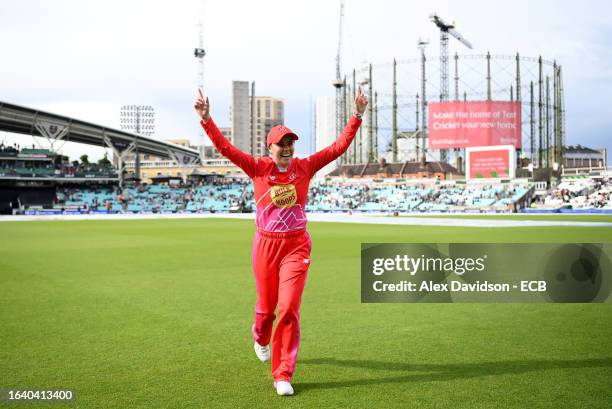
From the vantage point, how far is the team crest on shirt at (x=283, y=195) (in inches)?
236

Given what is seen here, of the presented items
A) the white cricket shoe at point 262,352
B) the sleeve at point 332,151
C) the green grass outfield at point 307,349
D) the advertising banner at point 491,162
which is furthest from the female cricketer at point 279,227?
the advertising banner at point 491,162

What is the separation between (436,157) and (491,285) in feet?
303

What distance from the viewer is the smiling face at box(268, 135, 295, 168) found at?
6004 millimetres

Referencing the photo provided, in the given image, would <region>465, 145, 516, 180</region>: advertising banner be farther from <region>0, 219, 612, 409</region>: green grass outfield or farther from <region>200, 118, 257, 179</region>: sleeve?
<region>200, 118, 257, 179</region>: sleeve

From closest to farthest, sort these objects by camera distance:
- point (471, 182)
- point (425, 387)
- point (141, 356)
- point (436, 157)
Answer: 1. point (425, 387)
2. point (141, 356)
3. point (471, 182)
4. point (436, 157)

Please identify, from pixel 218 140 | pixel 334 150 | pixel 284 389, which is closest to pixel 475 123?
pixel 334 150

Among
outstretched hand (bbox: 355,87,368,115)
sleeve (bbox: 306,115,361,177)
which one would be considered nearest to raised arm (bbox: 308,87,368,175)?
sleeve (bbox: 306,115,361,177)

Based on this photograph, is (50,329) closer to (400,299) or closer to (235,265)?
(400,299)

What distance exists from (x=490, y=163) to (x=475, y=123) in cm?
773

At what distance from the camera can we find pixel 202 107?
6.06 metres

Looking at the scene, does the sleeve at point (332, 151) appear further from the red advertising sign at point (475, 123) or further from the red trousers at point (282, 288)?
the red advertising sign at point (475, 123)

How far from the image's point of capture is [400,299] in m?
7.70

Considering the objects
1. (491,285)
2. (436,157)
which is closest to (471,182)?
(436,157)

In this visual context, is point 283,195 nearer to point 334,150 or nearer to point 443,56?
point 334,150
